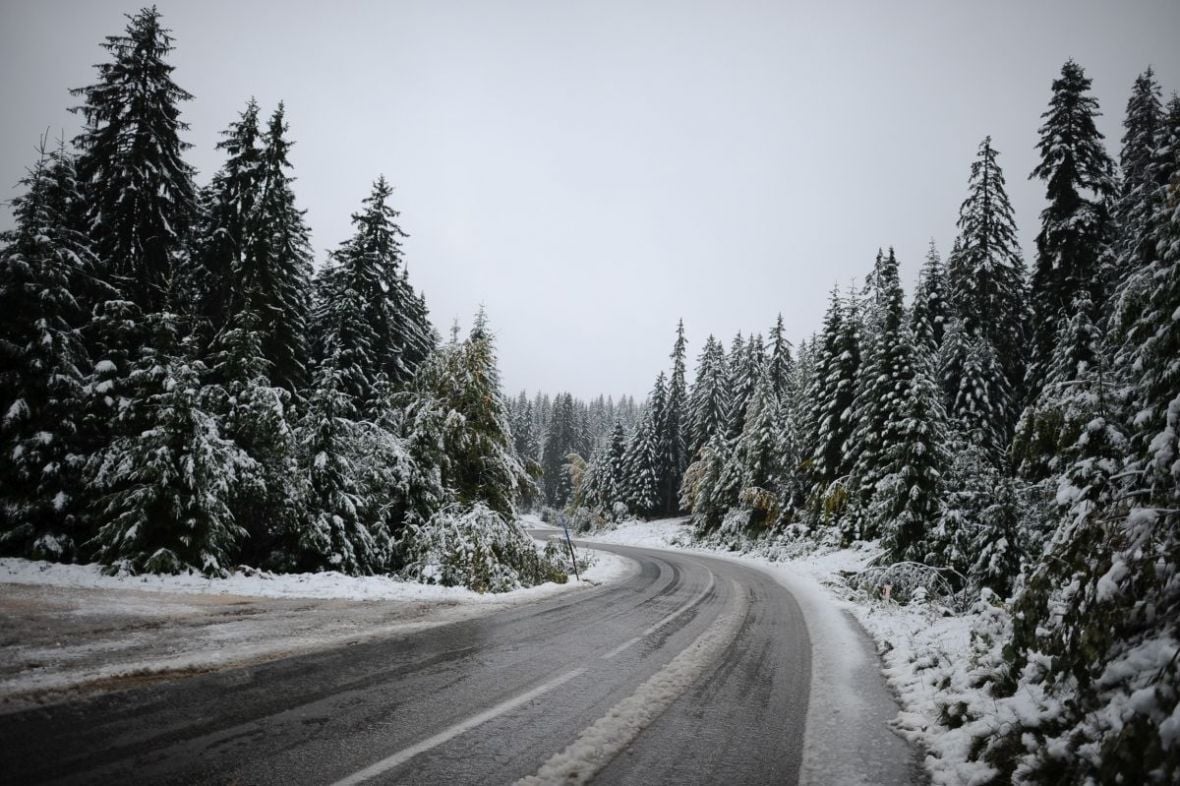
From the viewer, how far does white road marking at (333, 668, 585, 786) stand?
3.64 metres

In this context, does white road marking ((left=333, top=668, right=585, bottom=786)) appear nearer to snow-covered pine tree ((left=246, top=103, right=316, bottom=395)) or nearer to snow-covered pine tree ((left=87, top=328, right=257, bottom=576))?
snow-covered pine tree ((left=87, top=328, right=257, bottom=576))

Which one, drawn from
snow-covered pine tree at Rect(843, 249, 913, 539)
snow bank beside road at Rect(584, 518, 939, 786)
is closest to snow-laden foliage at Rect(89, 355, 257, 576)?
snow bank beside road at Rect(584, 518, 939, 786)

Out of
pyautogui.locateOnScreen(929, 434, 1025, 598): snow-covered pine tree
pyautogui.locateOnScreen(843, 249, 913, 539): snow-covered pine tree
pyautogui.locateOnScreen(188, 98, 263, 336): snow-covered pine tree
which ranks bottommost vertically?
pyautogui.locateOnScreen(929, 434, 1025, 598): snow-covered pine tree

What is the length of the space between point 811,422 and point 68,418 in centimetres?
3006

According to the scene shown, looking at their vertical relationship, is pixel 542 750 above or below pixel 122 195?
below

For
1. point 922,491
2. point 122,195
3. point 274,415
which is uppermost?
point 122,195

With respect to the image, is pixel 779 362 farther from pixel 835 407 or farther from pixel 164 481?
pixel 164 481

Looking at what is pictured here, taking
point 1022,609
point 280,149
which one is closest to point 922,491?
point 1022,609

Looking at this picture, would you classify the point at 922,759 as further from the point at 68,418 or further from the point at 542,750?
the point at 68,418

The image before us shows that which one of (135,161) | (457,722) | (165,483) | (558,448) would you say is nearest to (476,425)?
(165,483)

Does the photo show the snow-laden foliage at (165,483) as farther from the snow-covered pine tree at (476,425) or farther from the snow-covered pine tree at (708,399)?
the snow-covered pine tree at (708,399)

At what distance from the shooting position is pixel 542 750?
14.1ft

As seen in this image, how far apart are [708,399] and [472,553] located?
36.1 meters

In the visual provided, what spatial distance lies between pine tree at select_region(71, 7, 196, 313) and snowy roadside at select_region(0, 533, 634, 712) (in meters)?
9.40
